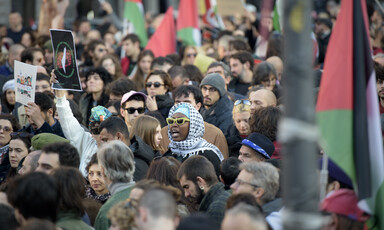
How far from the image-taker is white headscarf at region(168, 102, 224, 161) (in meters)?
7.74

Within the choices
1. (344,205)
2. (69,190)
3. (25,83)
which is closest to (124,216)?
(69,190)

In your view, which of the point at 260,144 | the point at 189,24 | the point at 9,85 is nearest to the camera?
the point at 260,144

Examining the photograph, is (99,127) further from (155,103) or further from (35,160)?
(155,103)

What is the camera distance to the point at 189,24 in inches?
583

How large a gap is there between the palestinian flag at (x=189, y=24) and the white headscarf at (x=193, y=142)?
271 inches

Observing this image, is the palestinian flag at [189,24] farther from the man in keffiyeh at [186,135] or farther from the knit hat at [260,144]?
the knit hat at [260,144]

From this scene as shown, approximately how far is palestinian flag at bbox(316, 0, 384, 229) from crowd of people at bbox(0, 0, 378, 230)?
0.20 meters

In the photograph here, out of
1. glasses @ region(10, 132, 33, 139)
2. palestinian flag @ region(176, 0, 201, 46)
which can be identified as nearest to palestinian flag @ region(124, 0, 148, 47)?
palestinian flag @ region(176, 0, 201, 46)

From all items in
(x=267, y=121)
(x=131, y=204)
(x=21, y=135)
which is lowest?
(x=131, y=204)

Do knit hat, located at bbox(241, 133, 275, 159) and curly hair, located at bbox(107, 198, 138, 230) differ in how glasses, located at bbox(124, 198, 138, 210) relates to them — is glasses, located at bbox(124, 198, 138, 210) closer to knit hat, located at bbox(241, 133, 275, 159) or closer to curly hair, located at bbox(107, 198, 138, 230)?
curly hair, located at bbox(107, 198, 138, 230)

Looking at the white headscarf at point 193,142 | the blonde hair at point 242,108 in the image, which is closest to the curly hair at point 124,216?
the white headscarf at point 193,142

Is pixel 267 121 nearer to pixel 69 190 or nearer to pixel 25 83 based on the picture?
pixel 69 190

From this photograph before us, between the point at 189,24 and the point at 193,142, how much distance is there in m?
7.31

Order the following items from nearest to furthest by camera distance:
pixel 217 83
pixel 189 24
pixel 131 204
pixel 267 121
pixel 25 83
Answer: pixel 131 204 < pixel 267 121 < pixel 25 83 < pixel 217 83 < pixel 189 24
